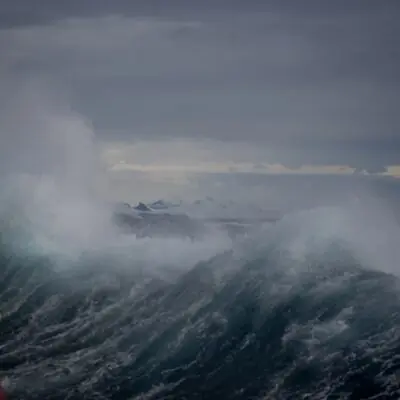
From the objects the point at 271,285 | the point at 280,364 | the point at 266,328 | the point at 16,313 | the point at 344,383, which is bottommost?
the point at 344,383

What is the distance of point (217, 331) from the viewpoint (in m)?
141

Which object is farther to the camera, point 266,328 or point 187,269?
point 187,269

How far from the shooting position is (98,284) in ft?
617

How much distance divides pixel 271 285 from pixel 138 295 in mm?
32358

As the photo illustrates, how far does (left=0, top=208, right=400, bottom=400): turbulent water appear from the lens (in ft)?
Answer: 384

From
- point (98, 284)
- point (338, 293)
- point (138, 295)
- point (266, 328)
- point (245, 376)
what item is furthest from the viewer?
point (98, 284)

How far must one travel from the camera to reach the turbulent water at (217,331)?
117m

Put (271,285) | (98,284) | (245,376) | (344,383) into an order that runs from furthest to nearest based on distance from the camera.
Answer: (98,284), (271,285), (245,376), (344,383)

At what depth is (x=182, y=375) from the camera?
123 meters

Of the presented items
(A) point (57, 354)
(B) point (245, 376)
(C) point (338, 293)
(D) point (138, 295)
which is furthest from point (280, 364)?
(D) point (138, 295)

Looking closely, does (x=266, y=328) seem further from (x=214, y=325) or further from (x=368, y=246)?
(x=368, y=246)

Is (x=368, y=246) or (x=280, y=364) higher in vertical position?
(x=368, y=246)

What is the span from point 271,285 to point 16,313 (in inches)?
2338

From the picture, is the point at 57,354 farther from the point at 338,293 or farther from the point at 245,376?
the point at 338,293
